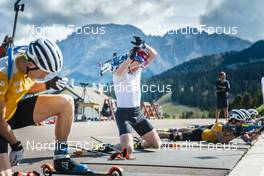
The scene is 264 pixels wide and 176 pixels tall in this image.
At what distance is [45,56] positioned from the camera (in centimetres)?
488

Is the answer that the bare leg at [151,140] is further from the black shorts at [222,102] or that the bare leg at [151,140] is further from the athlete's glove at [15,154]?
the black shorts at [222,102]

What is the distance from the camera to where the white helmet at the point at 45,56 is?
4863 millimetres

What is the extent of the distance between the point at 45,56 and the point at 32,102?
699 millimetres

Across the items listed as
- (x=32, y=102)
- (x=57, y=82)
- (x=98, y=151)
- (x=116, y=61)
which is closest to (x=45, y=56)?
(x=57, y=82)

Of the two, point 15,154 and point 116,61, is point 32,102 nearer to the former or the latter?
point 15,154

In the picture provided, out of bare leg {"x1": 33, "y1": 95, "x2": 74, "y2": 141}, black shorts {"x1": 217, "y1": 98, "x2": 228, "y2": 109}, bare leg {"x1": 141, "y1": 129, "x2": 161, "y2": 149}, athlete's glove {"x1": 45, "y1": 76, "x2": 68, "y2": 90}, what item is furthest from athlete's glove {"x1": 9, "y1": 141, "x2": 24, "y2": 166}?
black shorts {"x1": 217, "y1": 98, "x2": 228, "y2": 109}

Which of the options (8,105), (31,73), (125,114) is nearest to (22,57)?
(31,73)

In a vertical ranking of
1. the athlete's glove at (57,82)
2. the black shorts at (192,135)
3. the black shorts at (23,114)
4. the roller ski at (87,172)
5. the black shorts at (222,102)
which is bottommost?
the roller ski at (87,172)

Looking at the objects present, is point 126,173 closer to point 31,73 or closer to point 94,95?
point 31,73

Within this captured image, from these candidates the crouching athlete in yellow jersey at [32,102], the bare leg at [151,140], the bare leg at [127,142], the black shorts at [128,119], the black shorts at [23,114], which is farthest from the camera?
the bare leg at [151,140]

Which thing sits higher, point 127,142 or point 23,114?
point 23,114

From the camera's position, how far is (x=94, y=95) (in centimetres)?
9625

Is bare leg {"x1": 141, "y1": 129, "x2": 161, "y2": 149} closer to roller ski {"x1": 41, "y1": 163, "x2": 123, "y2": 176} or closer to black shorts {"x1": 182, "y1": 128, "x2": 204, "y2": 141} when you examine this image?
black shorts {"x1": 182, "y1": 128, "x2": 204, "y2": 141}

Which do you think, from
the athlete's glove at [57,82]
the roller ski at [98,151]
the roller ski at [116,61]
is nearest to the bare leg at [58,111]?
the athlete's glove at [57,82]
